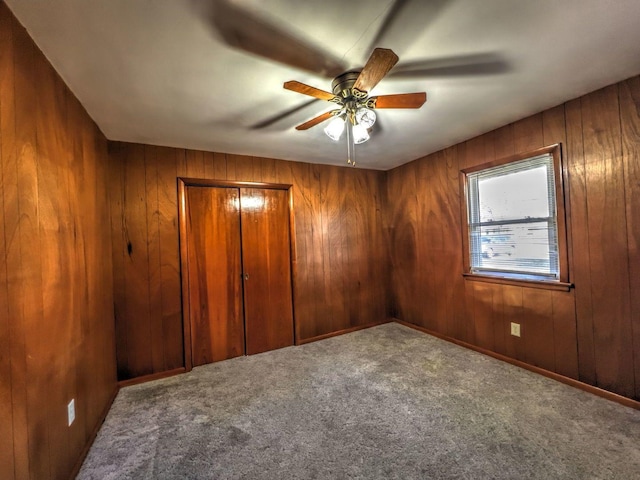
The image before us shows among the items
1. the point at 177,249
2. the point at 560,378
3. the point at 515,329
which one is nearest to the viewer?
the point at 560,378

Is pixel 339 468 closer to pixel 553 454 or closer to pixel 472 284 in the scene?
pixel 553 454

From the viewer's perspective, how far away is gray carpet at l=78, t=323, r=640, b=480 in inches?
57.9

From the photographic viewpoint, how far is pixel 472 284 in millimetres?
2953

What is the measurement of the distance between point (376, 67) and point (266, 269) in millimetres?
2468

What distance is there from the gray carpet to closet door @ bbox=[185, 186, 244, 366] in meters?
0.36

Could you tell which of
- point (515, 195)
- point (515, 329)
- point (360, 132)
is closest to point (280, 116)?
point (360, 132)

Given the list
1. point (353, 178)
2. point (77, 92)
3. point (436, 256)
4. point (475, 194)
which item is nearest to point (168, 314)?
point (77, 92)

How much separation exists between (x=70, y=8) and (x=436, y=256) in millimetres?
3573

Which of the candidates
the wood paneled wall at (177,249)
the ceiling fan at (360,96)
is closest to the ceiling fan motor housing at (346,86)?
the ceiling fan at (360,96)

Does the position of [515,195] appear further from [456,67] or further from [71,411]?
[71,411]

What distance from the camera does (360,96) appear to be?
5.30 ft

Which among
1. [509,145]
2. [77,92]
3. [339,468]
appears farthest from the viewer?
[509,145]

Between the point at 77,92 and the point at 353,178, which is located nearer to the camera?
the point at 77,92

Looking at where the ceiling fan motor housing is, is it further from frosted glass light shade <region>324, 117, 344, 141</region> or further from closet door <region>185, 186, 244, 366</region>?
closet door <region>185, 186, 244, 366</region>
